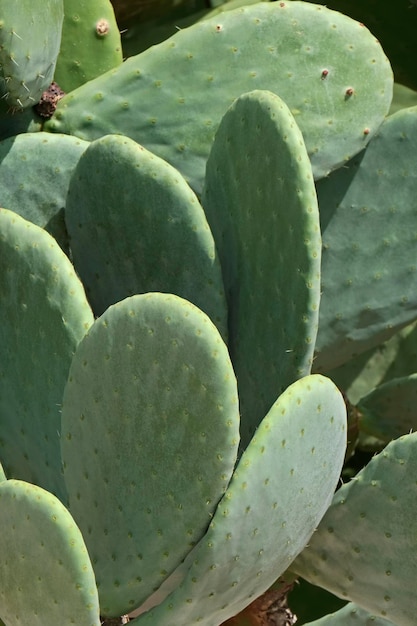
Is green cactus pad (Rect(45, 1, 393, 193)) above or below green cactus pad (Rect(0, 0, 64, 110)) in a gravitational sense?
below

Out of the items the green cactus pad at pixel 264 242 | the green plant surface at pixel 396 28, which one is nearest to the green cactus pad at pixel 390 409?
the green cactus pad at pixel 264 242

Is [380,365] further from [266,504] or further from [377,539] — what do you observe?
[266,504]

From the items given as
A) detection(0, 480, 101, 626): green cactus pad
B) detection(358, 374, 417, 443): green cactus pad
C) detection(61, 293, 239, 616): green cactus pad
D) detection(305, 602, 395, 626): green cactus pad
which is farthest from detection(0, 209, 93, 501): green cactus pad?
detection(358, 374, 417, 443): green cactus pad

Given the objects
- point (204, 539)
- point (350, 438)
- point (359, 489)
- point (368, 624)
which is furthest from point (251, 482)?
point (350, 438)

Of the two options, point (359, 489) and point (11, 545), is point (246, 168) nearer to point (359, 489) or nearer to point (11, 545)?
point (359, 489)

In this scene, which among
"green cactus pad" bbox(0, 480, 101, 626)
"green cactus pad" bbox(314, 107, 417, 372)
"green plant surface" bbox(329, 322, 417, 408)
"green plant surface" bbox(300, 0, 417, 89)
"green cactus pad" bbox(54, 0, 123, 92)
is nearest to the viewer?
"green cactus pad" bbox(0, 480, 101, 626)

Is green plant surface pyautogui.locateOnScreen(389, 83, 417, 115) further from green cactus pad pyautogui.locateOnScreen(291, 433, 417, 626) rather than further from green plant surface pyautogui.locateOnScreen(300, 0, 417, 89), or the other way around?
green cactus pad pyautogui.locateOnScreen(291, 433, 417, 626)
